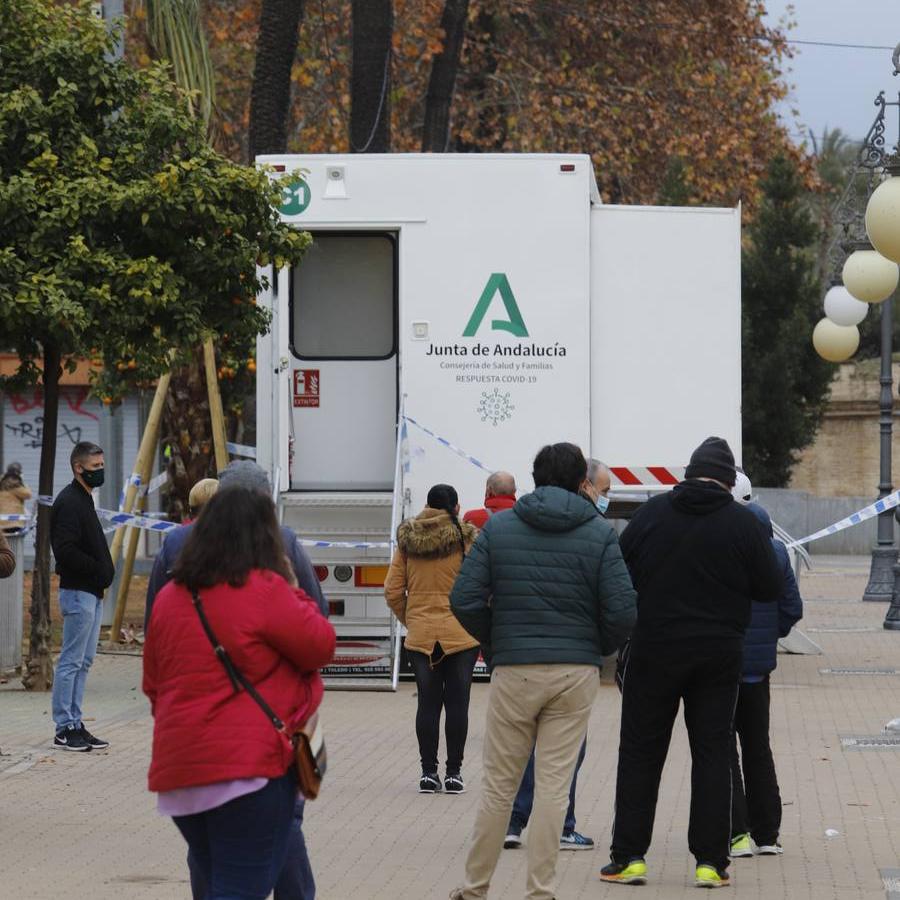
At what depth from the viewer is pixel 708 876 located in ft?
25.4

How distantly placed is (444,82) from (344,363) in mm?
10864

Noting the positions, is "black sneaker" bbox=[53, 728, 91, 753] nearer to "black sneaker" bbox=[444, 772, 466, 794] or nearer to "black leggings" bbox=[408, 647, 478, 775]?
"black leggings" bbox=[408, 647, 478, 775]

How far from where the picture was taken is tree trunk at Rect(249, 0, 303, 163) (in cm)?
1894

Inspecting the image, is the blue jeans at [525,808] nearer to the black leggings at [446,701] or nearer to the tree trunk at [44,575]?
the black leggings at [446,701]

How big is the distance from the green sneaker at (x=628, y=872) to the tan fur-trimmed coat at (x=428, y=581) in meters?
2.53

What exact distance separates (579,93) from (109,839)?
22.8 meters

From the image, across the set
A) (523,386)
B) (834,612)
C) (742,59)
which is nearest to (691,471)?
(523,386)

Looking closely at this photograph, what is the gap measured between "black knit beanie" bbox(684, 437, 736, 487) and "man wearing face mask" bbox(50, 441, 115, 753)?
4.74 metres

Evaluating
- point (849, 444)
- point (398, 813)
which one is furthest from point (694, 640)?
point (849, 444)

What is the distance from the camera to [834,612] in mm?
24250

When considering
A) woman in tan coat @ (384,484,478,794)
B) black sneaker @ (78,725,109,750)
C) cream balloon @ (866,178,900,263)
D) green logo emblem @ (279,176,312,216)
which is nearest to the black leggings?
woman in tan coat @ (384,484,478,794)

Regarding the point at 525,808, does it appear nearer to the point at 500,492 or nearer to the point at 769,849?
the point at 769,849

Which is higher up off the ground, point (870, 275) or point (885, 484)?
point (870, 275)

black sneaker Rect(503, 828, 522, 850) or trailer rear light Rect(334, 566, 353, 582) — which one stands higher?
trailer rear light Rect(334, 566, 353, 582)
